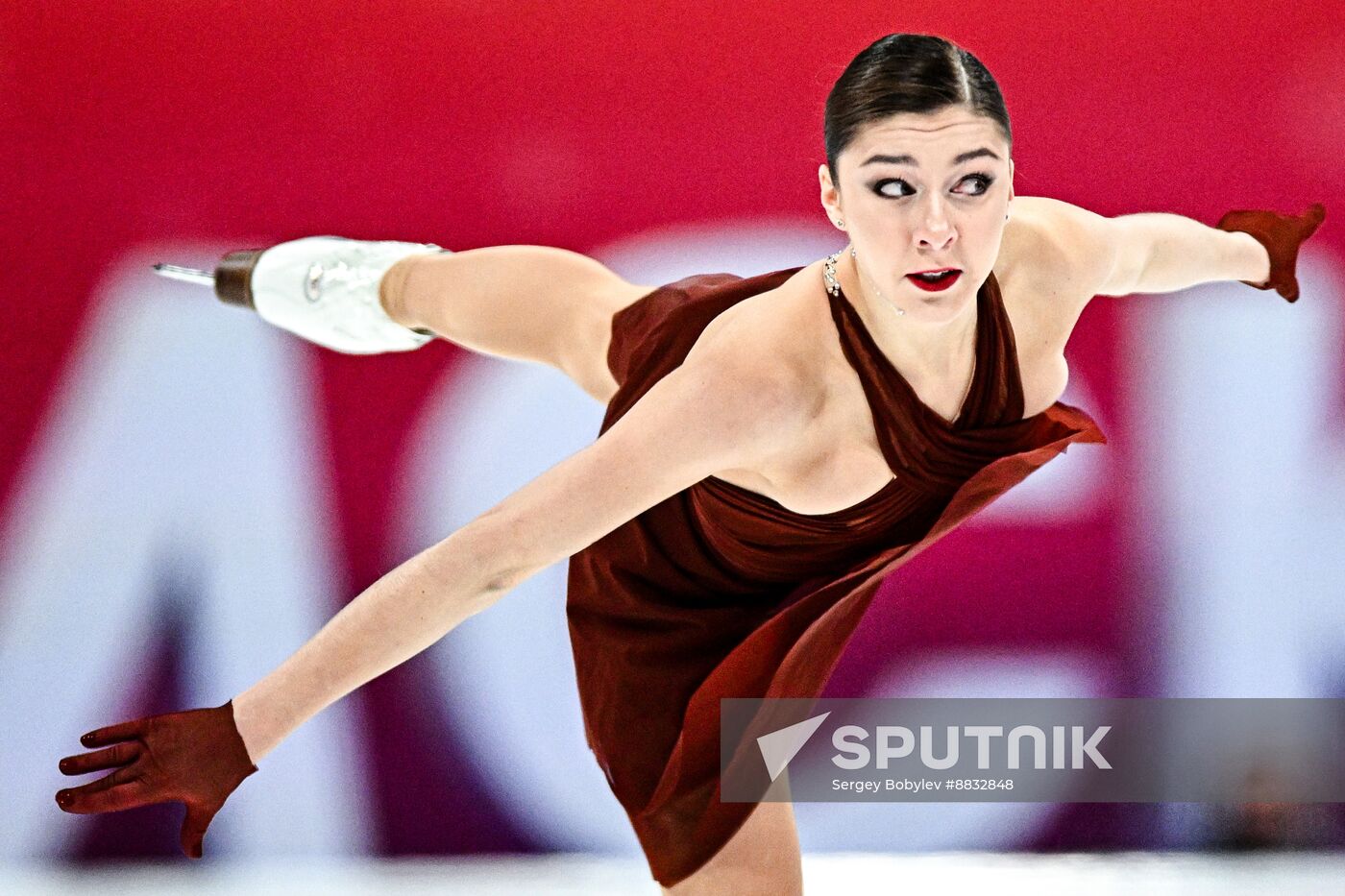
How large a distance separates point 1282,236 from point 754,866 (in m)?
1.18

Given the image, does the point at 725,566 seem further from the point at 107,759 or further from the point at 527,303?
the point at 107,759

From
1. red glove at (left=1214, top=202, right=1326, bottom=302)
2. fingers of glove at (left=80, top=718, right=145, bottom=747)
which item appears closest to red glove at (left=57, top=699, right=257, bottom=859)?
fingers of glove at (left=80, top=718, right=145, bottom=747)

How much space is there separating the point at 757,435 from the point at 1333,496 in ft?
4.95

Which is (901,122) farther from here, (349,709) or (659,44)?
(349,709)

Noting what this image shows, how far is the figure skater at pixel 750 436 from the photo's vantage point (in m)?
1.47

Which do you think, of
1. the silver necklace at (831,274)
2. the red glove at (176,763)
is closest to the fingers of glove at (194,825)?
the red glove at (176,763)

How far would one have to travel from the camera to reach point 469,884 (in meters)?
2.60

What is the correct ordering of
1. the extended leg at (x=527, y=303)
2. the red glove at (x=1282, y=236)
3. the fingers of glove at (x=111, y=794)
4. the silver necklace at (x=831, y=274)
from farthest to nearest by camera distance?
the red glove at (x=1282, y=236), the extended leg at (x=527, y=303), the silver necklace at (x=831, y=274), the fingers of glove at (x=111, y=794)

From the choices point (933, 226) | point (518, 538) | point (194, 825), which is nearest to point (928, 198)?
point (933, 226)

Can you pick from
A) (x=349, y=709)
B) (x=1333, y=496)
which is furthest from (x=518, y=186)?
(x=1333, y=496)

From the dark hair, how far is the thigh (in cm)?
83

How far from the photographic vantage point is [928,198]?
1479 mm

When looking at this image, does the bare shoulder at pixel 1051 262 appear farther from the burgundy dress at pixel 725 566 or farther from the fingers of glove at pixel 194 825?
the fingers of glove at pixel 194 825

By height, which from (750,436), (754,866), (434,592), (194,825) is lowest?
(754,866)
